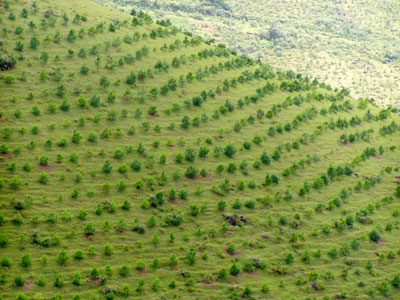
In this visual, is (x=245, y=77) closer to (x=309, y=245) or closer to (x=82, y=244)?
(x=309, y=245)

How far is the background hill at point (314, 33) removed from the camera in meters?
111

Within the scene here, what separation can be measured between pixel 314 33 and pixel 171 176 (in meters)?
112

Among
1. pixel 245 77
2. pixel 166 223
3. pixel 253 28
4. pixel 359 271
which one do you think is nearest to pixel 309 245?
pixel 359 271

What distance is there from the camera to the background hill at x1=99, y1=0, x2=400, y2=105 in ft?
365

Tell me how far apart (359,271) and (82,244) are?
20.2 metres

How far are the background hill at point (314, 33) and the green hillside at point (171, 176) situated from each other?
165 feet

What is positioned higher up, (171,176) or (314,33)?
(314,33)

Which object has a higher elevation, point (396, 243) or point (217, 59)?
point (217, 59)

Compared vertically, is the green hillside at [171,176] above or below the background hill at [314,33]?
below

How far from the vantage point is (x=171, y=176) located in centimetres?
3925

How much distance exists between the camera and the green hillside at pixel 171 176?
29.7 m

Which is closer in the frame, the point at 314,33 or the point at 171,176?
the point at 171,176

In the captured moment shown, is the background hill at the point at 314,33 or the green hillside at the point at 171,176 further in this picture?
the background hill at the point at 314,33

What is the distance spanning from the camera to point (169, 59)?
193ft
